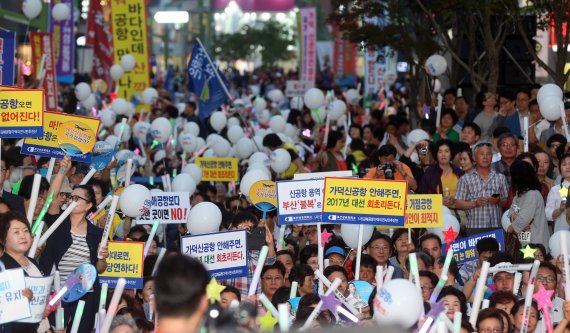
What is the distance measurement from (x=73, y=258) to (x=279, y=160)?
5215 millimetres

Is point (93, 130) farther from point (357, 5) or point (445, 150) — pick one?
point (357, 5)

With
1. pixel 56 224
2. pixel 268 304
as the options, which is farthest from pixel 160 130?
pixel 268 304

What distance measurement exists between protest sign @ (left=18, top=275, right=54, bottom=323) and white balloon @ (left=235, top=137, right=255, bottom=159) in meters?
9.36

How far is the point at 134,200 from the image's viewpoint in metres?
10.6

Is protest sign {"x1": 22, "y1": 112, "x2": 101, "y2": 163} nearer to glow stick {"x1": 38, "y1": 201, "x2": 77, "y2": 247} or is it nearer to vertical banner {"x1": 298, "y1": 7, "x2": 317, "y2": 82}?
glow stick {"x1": 38, "y1": 201, "x2": 77, "y2": 247}

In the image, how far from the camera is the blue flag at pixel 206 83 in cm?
1942

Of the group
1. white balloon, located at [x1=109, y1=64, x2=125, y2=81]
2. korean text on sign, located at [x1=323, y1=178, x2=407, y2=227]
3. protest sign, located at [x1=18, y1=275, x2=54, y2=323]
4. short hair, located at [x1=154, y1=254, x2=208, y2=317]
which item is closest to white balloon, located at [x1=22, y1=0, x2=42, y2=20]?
white balloon, located at [x1=109, y1=64, x2=125, y2=81]

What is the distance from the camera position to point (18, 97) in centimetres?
960

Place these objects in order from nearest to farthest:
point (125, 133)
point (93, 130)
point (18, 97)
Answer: point (18, 97) < point (93, 130) < point (125, 133)

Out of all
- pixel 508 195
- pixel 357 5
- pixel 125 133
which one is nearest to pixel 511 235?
pixel 508 195

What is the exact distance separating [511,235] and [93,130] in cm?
362

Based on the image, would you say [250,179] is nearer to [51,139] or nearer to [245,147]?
[51,139]

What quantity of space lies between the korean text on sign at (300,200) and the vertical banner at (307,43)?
1841 cm

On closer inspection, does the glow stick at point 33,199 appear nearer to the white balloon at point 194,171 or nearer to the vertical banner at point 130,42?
the white balloon at point 194,171
